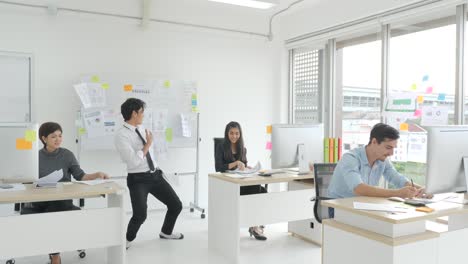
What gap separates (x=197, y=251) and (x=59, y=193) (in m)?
1.50

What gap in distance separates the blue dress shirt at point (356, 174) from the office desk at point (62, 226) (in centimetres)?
151

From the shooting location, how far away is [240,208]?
3.36 meters

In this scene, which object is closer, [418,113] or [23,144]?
[23,144]

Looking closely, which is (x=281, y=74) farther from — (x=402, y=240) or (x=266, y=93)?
(x=402, y=240)

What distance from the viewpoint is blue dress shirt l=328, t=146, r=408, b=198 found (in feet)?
8.20

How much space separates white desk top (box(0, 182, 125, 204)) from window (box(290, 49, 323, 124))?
357cm

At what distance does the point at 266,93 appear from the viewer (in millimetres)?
6035

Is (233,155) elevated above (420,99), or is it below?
below

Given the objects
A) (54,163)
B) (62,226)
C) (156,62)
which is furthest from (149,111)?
(62,226)

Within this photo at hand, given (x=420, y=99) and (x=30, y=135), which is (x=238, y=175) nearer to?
(x=30, y=135)

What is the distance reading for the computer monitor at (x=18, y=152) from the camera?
8.37 feet

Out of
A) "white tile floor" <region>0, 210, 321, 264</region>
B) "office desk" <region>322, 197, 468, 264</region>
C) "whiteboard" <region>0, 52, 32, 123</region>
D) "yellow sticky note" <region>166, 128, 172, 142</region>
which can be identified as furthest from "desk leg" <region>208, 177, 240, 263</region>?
"whiteboard" <region>0, 52, 32, 123</region>

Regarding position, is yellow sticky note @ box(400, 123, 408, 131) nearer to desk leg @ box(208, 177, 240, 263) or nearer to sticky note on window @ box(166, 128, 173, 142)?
desk leg @ box(208, 177, 240, 263)

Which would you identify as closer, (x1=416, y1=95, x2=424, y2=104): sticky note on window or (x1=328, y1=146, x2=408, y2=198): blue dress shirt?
(x1=328, y1=146, x2=408, y2=198): blue dress shirt
